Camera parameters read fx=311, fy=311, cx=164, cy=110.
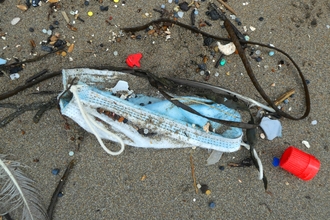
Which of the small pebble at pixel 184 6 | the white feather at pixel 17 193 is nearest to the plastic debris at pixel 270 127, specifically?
the small pebble at pixel 184 6

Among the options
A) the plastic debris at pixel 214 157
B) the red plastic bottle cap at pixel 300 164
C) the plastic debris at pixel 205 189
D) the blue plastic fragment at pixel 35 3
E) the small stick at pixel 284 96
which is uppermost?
the blue plastic fragment at pixel 35 3

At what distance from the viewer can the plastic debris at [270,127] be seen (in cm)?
209

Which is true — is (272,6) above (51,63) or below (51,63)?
above

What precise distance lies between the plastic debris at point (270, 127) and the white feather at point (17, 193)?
1.52m

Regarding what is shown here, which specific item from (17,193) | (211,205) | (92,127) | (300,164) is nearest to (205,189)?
(211,205)

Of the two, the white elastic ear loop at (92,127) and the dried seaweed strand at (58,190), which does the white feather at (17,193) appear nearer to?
the dried seaweed strand at (58,190)

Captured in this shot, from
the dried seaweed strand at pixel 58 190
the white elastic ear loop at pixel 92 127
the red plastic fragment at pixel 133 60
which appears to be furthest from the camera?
the red plastic fragment at pixel 133 60

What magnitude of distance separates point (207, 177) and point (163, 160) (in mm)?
312

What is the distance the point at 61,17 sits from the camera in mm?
2098

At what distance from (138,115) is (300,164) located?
3.49 ft

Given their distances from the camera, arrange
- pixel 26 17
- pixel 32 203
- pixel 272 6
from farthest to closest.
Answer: pixel 272 6 < pixel 26 17 < pixel 32 203

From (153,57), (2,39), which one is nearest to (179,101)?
(153,57)

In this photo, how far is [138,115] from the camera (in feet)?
6.39

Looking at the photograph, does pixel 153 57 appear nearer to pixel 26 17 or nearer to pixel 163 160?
pixel 163 160
